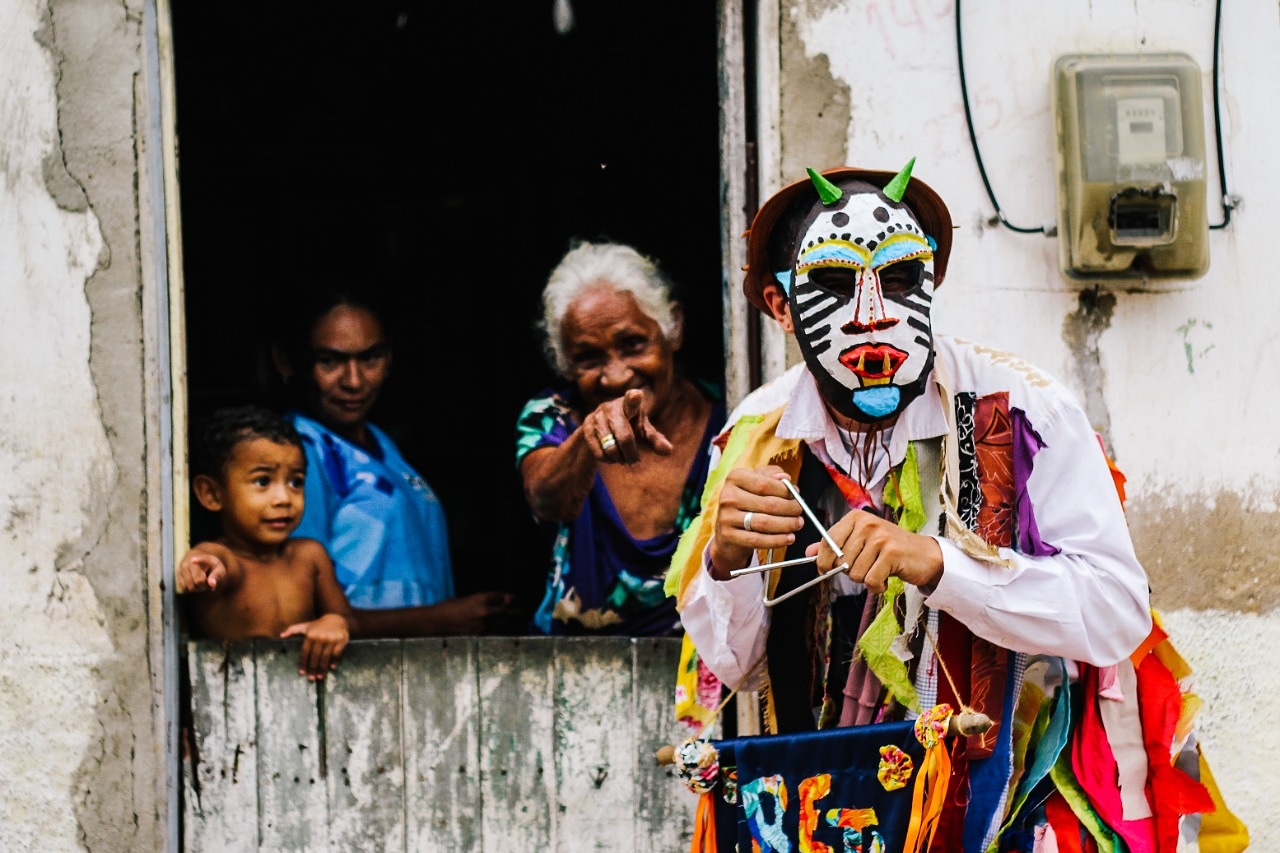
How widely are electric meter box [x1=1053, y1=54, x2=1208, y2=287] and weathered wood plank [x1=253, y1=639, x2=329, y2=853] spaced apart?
227 centimetres

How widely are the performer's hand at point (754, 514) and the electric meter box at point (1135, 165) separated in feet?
4.47

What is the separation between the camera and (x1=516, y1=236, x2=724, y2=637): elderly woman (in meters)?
4.35

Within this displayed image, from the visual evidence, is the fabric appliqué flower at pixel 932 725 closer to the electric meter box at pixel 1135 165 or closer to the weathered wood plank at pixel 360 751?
the electric meter box at pixel 1135 165

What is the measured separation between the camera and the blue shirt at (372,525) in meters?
4.52

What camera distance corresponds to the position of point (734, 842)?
295 cm

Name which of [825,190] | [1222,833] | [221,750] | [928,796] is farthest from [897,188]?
[221,750]

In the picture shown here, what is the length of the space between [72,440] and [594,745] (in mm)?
1548

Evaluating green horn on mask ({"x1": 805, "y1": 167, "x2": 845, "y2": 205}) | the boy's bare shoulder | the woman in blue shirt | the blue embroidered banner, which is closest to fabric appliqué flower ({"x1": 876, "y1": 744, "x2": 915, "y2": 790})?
the blue embroidered banner

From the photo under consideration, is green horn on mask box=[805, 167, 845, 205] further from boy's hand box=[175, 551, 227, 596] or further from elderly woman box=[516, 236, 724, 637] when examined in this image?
boy's hand box=[175, 551, 227, 596]

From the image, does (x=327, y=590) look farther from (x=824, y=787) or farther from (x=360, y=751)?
(x=824, y=787)

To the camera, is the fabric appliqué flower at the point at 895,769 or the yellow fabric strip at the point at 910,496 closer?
the fabric appliqué flower at the point at 895,769

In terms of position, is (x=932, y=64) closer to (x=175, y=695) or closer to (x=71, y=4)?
(x=71, y=4)

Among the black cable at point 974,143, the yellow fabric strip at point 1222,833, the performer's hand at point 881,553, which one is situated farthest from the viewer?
the black cable at point 974,143

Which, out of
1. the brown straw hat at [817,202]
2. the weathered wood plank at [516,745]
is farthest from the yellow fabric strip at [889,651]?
the weathered wood plank at [516,745]
